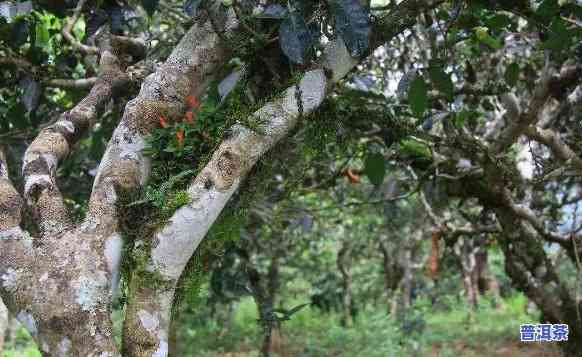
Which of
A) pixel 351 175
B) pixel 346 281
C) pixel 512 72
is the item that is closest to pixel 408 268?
pixel 346 281

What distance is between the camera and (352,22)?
70.1 inches

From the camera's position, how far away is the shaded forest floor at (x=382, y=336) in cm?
639

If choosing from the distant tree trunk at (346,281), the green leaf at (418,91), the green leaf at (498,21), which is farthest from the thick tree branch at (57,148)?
the distant tree trunk at (346,281)

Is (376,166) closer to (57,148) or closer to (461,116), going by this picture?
(461,116)

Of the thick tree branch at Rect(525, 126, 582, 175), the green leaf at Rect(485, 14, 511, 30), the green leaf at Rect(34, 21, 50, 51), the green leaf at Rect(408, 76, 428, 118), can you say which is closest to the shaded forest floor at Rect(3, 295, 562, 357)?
the thick tree branch at Rect(525, 126, 582, 175)

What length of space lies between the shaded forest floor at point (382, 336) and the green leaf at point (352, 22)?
455 cm

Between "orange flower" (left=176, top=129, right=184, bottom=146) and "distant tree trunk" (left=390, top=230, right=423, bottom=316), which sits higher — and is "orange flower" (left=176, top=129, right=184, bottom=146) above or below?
below

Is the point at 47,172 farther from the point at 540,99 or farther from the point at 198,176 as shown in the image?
the point at 540,99

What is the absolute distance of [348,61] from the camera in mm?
1963

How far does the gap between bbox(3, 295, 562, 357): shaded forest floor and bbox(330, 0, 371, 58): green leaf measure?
14.9 ft

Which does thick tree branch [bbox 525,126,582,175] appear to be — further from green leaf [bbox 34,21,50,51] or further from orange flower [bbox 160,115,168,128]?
green leaf [bbox 34,21,50,51]

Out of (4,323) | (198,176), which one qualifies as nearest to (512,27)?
(198,176)

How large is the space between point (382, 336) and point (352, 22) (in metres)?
5.79

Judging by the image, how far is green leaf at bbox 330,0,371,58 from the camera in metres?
1.78
